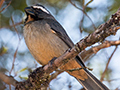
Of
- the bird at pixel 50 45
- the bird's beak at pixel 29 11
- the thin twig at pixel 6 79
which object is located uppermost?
the bird's beak at pixel 29 11

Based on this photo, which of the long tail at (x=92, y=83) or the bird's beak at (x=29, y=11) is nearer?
the long tail at (x=92, y=83)

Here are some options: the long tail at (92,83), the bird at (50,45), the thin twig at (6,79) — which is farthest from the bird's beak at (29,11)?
the long tail at (92,83)

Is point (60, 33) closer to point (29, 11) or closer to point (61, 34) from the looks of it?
point (61, 34)

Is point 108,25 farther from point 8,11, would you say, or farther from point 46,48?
point 8,11

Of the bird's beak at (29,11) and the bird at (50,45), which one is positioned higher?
the bird's beak at (29,11)

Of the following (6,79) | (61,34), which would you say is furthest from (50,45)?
(6,79)

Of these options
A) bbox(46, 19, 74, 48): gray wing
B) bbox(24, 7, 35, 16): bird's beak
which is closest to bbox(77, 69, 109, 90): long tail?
bbox(46, 19, 74, 48): gray wing

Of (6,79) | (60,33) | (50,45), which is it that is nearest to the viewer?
(6,79)

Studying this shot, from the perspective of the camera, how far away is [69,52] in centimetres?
337

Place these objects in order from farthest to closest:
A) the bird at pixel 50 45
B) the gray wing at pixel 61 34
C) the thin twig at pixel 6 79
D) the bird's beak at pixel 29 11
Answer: the bird's beak at pixel 29 11 < the gray wing at pixel 61 34 < the bird at pixel 50 45 < the thin twig at pixel 6 79

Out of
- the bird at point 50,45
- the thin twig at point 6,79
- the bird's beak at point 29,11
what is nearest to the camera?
the thin twig at point 6,79

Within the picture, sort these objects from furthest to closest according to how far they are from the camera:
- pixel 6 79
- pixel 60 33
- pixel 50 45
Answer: pixel 60 33
pixel 50 45
pixel 6 79

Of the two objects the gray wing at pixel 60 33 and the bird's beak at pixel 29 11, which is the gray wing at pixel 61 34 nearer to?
the gray wing at pixel 60 33

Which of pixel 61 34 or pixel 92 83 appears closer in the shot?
pixel 92 83
